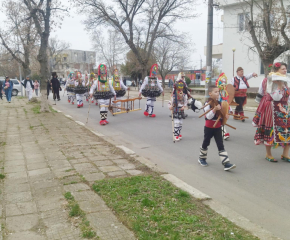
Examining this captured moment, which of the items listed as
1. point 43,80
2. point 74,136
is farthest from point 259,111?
point 43,80

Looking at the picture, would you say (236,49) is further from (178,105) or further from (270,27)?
(178,105)

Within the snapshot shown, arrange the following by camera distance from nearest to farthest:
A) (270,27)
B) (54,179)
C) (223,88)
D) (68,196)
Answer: (68,196), (54,179), (223,88), (270,27)

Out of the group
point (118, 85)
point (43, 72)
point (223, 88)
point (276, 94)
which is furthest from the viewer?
point (118, 85)

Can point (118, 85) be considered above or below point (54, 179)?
above

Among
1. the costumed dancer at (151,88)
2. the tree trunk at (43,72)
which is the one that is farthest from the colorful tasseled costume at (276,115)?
the tree trunk at (43,72)

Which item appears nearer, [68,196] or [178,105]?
[68,196]

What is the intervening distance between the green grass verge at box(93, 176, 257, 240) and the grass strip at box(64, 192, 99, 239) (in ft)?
1.27

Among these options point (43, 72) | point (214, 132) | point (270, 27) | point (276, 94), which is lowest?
point (214, 132)

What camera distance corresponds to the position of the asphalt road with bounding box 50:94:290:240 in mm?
4113

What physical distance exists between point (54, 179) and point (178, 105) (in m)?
4.39

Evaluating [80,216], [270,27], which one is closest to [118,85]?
[270,27]

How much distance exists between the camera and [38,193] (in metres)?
4.48

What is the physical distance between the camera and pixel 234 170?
5.76 meters

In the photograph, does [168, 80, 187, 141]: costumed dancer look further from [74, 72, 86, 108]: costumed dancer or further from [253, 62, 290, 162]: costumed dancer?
[74, 72, 86, 108]: costumed dancer
